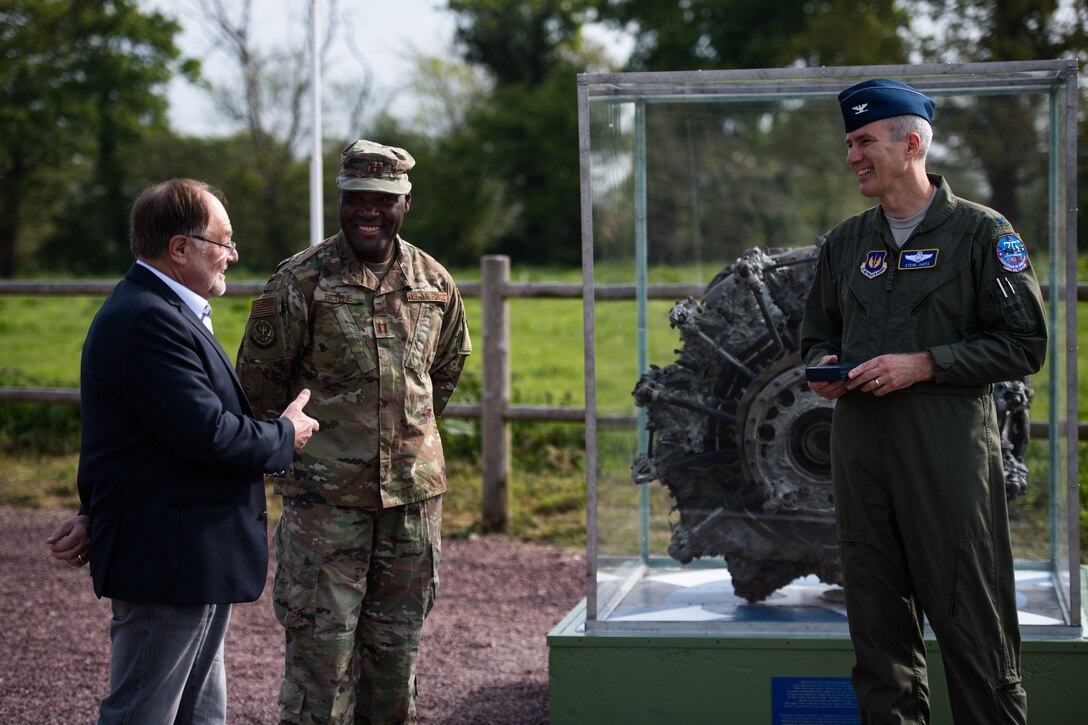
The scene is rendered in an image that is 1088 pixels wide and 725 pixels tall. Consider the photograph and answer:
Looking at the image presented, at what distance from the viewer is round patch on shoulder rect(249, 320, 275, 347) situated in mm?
3578

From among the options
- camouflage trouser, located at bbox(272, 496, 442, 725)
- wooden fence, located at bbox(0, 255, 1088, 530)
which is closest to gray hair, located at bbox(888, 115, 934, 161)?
camouflage trouser, located at bbox(272, 496, 442, 725)

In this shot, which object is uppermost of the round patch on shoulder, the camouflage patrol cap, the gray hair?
the gray hair

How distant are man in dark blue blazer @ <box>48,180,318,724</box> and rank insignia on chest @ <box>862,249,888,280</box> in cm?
164

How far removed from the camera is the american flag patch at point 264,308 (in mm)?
3576

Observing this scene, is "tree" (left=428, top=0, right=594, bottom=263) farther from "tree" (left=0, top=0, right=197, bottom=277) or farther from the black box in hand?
the black box in hand

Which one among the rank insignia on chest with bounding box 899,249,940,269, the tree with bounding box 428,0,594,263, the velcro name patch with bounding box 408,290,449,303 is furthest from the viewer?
the tree with bounding box 428,0,594,263

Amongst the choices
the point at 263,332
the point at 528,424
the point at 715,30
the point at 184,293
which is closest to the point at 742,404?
the point at 263,332

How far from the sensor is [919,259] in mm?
3264

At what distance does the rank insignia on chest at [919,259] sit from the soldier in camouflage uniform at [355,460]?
56.8 inches

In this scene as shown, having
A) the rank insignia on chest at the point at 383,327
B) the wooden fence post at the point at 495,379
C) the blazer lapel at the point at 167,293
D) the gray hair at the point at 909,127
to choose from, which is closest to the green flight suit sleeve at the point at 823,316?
the gray hair at the point at 909,127

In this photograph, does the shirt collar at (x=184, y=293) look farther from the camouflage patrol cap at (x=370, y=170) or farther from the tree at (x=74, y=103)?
the tree at (x=74, y=103)

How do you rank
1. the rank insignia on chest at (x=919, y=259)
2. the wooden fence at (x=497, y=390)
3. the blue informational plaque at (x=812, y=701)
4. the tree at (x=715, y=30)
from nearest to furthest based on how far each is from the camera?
the rank insignia on chest at (x=919, y=259), the blue informational plaque at (x=812, y=701), the wooden fence at (x=497, y=390), the tree at (x=715, y=30)

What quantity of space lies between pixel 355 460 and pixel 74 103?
103 ft

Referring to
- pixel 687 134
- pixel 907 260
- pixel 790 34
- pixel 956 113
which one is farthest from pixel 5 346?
pixel 790 34
